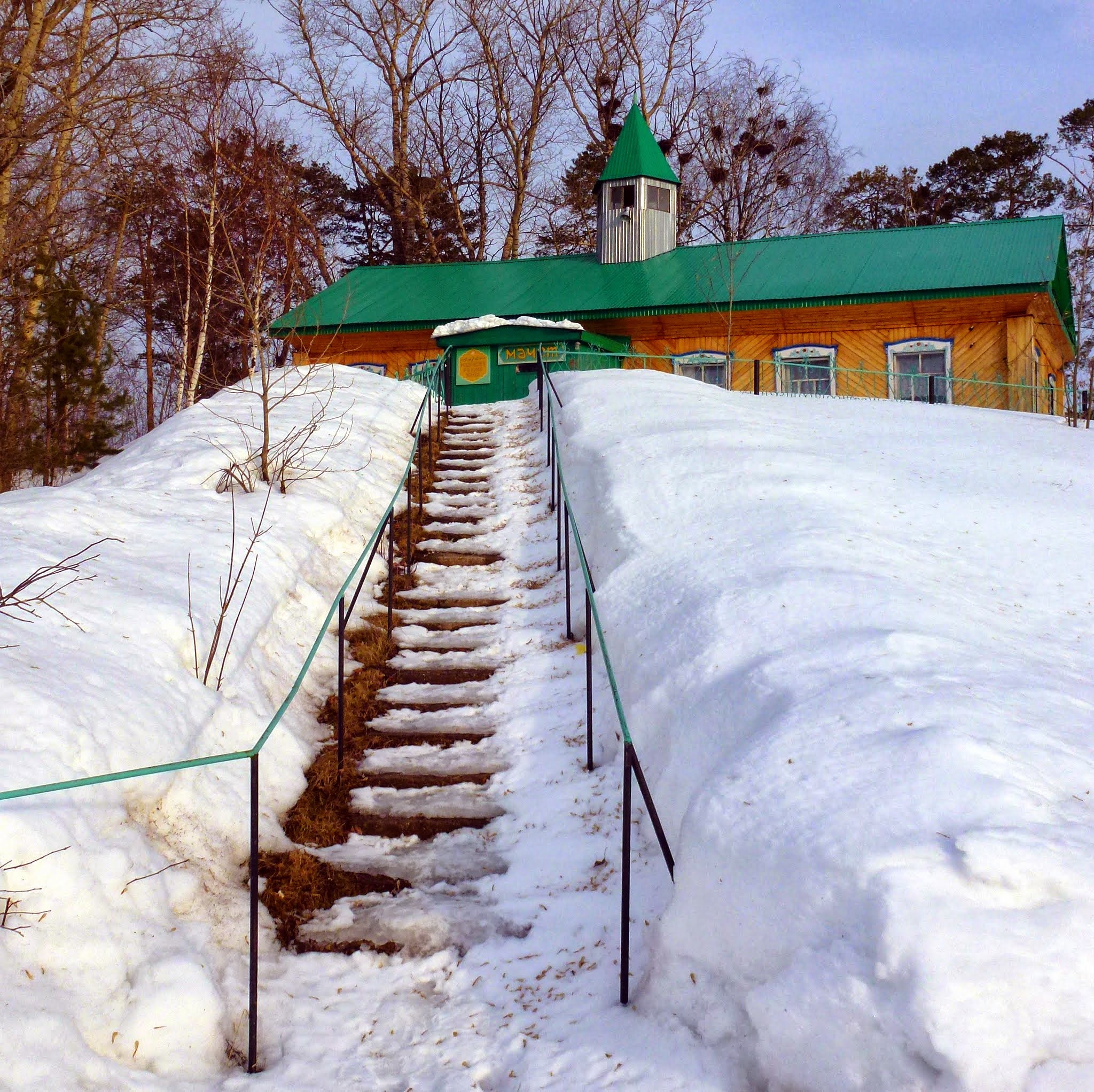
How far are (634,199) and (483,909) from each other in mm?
19553

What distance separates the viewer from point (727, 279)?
62.4 feet

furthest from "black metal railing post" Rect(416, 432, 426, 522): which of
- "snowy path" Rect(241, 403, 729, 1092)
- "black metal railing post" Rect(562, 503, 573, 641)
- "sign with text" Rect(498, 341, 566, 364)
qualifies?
"sign with text" Rect(498, 341, 566, 364)

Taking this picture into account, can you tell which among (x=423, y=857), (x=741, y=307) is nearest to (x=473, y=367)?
(x=741, y=307)

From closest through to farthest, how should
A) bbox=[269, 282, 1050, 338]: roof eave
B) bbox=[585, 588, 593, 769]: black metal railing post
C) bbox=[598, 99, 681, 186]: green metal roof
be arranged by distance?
1. bbox=[585, 588, 593, 769]: black metal railing post
2. bbox=[269, 282, 1050, 338]: roof eave
3. bbox=[598, 99, 681, 186]: green metal roof

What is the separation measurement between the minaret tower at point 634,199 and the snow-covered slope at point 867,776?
1520 cm

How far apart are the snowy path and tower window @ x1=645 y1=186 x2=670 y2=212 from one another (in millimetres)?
16352

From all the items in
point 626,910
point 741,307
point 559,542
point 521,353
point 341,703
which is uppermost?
point 741,307

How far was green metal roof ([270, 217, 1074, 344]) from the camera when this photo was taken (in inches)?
688

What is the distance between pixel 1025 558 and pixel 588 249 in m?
25.2

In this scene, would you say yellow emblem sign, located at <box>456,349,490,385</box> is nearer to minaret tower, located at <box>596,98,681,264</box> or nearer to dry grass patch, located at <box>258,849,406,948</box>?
minaret tower, located at <box>596,98,681,264</box>

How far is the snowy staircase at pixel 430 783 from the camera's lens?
4199mm

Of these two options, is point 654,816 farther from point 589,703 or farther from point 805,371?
point 805,371

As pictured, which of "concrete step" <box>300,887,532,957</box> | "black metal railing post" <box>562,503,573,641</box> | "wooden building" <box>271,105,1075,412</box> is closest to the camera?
"concrete step" <box>300,887,532,957</box>

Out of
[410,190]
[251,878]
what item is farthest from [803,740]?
[410,190]
